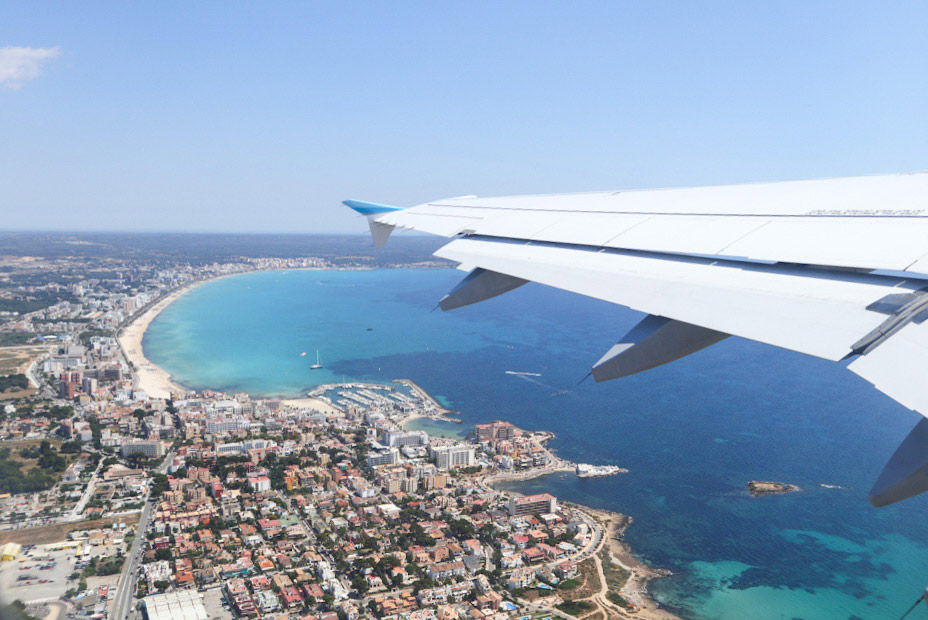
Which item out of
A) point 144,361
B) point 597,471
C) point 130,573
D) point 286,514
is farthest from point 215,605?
point 144,361

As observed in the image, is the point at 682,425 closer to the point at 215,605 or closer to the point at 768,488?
the point at 768,488

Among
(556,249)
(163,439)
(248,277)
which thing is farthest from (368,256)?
(556,249)

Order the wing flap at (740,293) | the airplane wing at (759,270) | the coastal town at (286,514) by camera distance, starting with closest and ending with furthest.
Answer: the airplane wing at (759,270) < the wing flap at (740,293) < the coastal town at (286,514)

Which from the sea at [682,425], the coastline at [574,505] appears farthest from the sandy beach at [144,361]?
the sea at [682,425]

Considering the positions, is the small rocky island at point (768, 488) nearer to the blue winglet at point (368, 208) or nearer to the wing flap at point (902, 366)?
the blue winglet at point (368, 208)

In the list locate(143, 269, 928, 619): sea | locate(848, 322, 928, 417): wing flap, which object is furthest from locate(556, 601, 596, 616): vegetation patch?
locate(848, 322, 928, 417): wing flap

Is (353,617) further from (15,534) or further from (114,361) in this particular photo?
(114,361)
